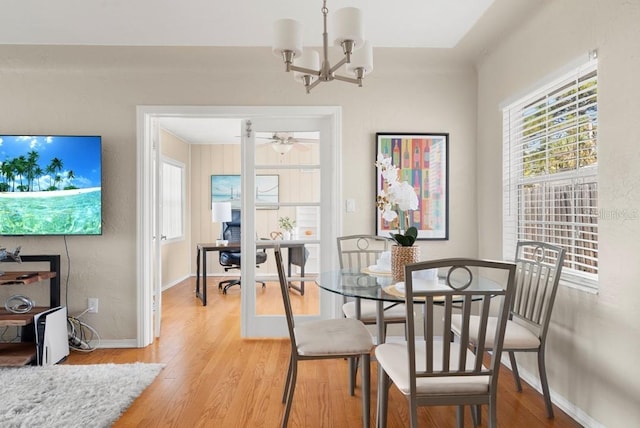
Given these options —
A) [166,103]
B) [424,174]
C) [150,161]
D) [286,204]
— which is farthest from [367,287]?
[166,103]

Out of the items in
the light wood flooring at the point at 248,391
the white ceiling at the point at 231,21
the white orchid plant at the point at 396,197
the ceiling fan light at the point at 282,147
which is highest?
the white ceiling at the point at 231,21

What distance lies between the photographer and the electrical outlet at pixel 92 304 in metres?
3.26

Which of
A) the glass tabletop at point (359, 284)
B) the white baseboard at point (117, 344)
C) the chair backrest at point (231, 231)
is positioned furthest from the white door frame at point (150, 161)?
the chair backrest at point (231, 231)

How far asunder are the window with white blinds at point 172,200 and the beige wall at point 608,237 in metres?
4.99

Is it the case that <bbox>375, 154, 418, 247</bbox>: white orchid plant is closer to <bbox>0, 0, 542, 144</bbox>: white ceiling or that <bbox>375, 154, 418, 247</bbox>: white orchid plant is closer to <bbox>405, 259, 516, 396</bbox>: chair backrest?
<bbox>405, 259, 516, 396</bbox>: chair backrest

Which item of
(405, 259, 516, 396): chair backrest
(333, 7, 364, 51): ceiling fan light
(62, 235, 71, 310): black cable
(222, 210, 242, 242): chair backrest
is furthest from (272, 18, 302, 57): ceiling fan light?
(222, 210, 242, 242): chair backrest

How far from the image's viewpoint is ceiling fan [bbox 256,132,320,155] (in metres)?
3.35

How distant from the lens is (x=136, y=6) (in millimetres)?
2355

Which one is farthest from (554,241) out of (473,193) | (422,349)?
(422,349)

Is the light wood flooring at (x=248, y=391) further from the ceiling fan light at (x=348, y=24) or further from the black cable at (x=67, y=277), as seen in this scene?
the ceiling fan light at (x=348, y=24)

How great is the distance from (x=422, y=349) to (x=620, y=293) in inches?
37.1

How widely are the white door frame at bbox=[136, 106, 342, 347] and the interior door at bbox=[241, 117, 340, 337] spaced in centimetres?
7

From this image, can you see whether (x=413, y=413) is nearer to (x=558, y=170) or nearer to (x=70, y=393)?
(x=558, y=170)

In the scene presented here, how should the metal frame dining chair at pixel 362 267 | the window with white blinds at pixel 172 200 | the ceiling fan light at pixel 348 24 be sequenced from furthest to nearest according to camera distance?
1. the window with white blinds at pixel 172 200
2. the metal frame dining chair at pixel 362 267
3. the ceiling fan light at pixel 348 24
